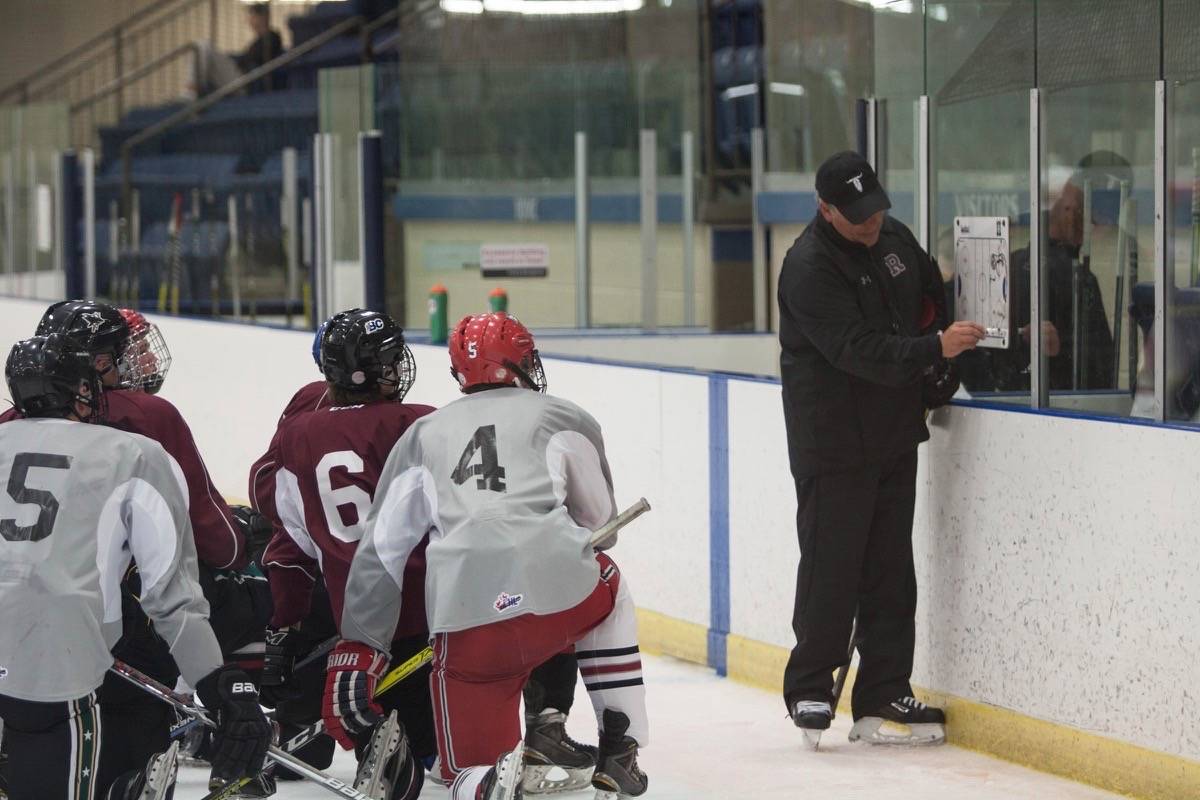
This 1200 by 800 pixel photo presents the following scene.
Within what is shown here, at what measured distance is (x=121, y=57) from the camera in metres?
16.7

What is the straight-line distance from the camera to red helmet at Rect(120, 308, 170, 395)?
157 inches

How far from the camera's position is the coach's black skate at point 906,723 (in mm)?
4414

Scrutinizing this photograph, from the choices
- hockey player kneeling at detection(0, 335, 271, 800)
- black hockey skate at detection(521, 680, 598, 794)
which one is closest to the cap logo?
hockey player kneeling at detection(0, 335, 271, 800)

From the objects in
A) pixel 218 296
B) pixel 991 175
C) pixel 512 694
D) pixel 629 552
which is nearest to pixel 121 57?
pixel 218 296

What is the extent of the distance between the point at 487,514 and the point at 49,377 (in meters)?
0.76

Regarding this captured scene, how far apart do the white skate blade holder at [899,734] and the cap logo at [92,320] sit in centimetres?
201

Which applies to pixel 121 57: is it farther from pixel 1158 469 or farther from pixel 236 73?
pixel 1158 469

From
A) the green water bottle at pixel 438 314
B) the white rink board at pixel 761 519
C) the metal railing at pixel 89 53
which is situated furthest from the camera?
the metal railing at pixel 89 53

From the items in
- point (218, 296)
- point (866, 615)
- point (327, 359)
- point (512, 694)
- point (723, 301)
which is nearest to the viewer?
point (512, 694)

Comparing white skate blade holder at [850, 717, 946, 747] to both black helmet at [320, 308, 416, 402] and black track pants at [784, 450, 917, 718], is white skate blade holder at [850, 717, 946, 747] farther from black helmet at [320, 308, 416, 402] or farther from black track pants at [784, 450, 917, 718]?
black helmet at [320, 308, 416, 402]

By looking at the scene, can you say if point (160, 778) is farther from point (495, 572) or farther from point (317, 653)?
point (317, 653)

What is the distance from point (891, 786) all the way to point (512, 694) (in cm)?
108

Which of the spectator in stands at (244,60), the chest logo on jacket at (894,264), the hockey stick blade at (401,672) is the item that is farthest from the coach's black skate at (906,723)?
the spectator in stands at (244,60)

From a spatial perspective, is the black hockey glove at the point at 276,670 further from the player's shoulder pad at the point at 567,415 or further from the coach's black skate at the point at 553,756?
the player's shoulder pad at the point at 567,415
